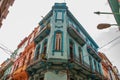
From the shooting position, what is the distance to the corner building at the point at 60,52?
1415cm

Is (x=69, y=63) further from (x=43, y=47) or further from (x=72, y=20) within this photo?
(x=72, y=20)

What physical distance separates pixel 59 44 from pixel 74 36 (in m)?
2.93

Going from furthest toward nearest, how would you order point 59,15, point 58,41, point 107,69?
point 107,69
point 59,15
point 58,41

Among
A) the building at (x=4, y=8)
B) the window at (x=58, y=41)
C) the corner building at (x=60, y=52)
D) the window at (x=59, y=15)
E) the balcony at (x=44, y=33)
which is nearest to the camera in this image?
the corner building at (x=60, y=52)

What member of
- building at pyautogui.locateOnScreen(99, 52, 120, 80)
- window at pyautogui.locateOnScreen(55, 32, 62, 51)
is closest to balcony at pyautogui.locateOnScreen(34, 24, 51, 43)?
window at pyautogui.locateOnScreen(55, 32, 62, 51)

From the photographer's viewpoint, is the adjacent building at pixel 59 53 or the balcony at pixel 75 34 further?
the balcony at pixel 75 34

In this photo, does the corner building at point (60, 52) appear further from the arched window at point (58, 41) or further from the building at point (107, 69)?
the building at point (107, 69)

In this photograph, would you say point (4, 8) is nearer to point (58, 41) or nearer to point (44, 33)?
point (44, 33)

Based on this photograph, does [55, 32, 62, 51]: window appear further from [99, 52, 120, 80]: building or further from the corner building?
[99, 52, 120, 80]: building

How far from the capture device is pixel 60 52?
15117mm

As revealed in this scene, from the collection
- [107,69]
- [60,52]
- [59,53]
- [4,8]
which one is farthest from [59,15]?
[107,69]

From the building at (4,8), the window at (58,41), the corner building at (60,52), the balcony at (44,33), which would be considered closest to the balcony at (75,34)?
the corner building at (60,52)

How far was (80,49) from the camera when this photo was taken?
747 inches

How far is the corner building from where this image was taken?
14148 millimetres
